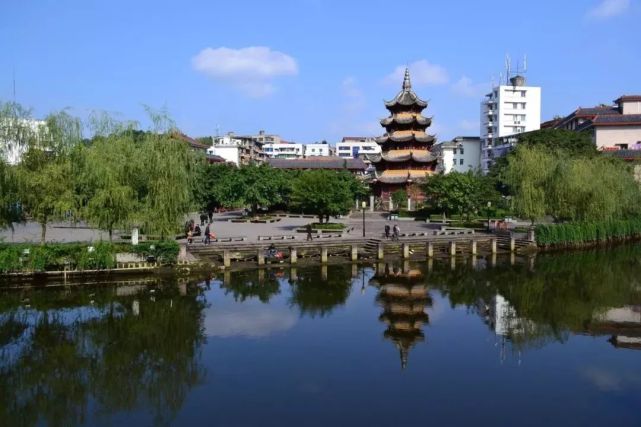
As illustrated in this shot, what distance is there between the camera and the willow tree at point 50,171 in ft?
95.2

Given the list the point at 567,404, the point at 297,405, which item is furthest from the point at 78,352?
the point at 567,404

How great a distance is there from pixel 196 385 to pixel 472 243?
96.2ft

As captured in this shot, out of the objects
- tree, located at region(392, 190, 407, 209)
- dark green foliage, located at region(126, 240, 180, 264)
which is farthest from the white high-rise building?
dark green foliage, located at region(126, 240, 180, 264)

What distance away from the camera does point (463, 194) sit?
169ft

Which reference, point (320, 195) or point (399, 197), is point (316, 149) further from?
point (320, 195)

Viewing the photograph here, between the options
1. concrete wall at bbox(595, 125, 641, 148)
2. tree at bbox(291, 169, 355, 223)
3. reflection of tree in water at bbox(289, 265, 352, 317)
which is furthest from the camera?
concrete wall at bbox(595, 125, 641, 148)

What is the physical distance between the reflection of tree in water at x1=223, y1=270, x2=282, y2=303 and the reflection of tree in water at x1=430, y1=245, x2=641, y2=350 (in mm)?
8732

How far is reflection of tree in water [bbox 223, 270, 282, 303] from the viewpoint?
27420 mm

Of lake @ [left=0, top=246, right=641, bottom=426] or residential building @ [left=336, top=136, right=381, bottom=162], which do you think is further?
residential building @ [left=336, top=136, right=381, bottom=162]

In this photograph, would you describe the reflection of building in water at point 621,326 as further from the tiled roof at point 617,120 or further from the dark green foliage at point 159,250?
the tiled roof at point 617,120

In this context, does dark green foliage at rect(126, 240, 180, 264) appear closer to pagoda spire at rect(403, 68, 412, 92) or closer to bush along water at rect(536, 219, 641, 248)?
bush along water at rect(536, 219, 641, 248)

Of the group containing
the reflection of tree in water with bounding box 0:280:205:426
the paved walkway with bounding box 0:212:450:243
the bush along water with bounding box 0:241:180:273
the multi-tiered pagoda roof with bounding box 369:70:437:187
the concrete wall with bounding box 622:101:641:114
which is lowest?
the reflection of tree in water with bounding box 0:280:205:426

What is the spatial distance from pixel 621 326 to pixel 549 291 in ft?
21.3

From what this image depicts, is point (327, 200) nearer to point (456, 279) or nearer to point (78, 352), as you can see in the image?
point (456, 279)
